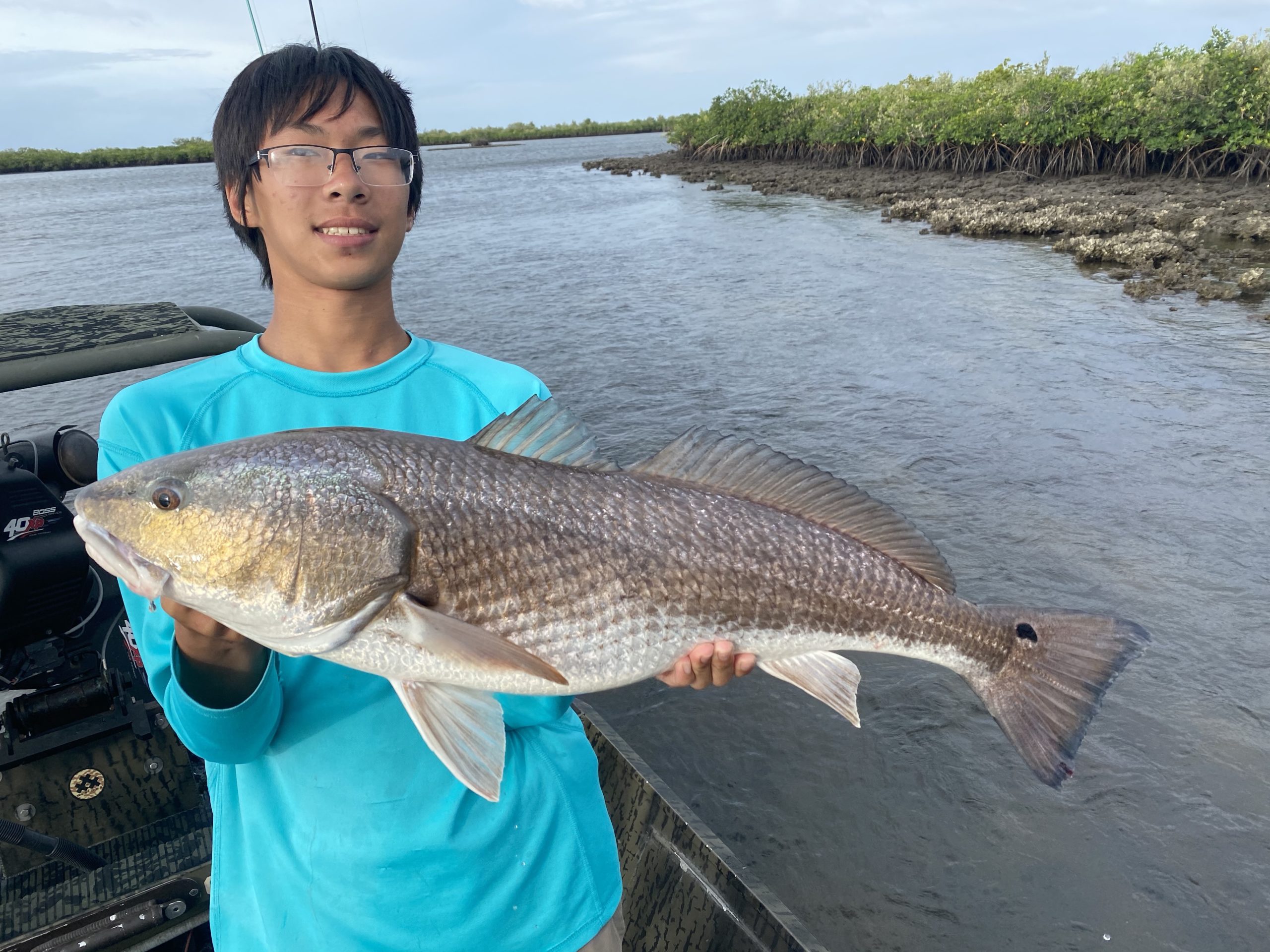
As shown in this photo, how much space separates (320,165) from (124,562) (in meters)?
1.12

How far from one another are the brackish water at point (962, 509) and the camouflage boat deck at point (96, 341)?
4.22 meters

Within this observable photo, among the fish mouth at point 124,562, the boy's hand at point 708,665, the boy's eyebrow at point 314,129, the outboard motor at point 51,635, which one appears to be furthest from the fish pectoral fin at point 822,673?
the outboard motor at point 51,635

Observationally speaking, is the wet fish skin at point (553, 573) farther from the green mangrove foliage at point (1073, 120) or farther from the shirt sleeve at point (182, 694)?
the green mangrove foliage at point (1073, 120)

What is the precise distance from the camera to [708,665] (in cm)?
208

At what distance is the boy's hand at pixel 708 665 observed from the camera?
206 cm

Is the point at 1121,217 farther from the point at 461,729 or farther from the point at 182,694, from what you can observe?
the point at 182,694

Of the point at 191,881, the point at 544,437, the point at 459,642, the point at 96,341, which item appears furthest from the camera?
the point at 96,341

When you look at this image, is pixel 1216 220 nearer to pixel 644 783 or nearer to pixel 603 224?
pixel 603 224

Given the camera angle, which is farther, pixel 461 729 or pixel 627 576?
pixel 627 576

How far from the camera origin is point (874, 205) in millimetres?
34688

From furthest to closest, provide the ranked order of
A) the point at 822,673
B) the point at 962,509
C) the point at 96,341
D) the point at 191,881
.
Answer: the point at 962,509
the point at 96,341
the point at 191,881
the point at 822,673

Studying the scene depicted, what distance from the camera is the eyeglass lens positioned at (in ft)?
6.83

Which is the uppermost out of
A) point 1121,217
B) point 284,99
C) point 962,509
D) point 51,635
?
point 284,99

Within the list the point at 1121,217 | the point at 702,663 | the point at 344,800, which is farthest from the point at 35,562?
the point at 1121,217
